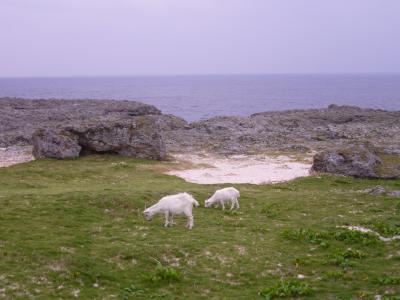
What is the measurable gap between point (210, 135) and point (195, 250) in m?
45.4

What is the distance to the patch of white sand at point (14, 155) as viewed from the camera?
134 feet

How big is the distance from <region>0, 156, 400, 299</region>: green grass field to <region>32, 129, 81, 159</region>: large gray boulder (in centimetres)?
1785

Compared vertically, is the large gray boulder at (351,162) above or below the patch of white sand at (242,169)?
above

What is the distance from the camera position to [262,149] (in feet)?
166

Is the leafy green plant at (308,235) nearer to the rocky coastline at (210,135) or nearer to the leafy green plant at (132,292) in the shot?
the leafy green plant at (132,292)

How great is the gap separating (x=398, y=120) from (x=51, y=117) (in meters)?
57.2

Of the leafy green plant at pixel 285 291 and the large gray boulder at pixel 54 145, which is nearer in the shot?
the leafy green plant at pixel 285 291

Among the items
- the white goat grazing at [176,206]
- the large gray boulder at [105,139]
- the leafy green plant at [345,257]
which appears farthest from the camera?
the large gray boulder at [105,139]

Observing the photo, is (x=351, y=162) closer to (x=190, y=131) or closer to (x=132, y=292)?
(x=132, y=292)

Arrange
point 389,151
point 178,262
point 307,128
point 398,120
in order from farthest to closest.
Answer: point 398,120, point 307,128, point 389,151, point 178,262

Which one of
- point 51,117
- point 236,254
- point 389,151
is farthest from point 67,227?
point 51,117

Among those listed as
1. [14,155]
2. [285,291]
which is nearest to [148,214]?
[285,291]

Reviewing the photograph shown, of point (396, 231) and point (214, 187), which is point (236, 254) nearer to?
point (396, 231)

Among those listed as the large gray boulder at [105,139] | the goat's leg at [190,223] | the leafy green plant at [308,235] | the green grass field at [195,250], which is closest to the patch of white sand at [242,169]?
the large gray boulder at [105,139]
